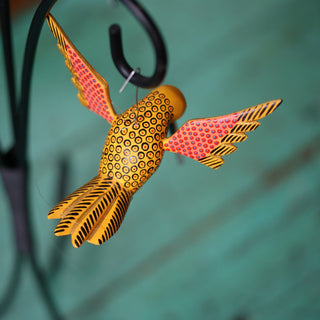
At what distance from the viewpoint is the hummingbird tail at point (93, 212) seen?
39 centimetres

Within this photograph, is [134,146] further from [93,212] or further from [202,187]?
[202,187]

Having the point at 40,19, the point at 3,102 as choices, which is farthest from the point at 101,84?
the point at 3,102

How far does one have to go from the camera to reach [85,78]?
0.43 meters

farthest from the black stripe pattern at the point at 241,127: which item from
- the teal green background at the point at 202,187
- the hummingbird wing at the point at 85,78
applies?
the teal green background at the point at 202,187

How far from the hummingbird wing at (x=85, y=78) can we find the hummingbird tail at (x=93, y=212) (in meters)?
0.07

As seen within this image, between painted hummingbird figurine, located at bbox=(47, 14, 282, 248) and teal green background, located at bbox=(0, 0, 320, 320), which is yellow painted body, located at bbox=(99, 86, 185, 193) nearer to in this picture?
painted hummingbird figurine, located at bbox=(47, 14, 282, 248)

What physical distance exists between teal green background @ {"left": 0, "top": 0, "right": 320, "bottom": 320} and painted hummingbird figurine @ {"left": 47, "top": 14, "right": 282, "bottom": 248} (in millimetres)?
435

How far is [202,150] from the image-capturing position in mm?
438

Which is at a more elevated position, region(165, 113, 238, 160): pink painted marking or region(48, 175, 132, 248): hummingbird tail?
region(165, 113, 238, 160): pink painted marking

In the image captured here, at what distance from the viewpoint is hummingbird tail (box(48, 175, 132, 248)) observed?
15.2 inches

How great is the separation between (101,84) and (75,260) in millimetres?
613

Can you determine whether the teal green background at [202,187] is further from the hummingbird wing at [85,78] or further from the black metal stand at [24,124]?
the hummingbird wing at [85,78]

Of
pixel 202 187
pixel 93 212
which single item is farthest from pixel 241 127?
pixel 202 187

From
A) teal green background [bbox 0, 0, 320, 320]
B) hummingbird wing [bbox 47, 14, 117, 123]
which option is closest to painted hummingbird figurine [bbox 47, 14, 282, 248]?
hummingbird wing [bbox 47, 14, 117, 123]
